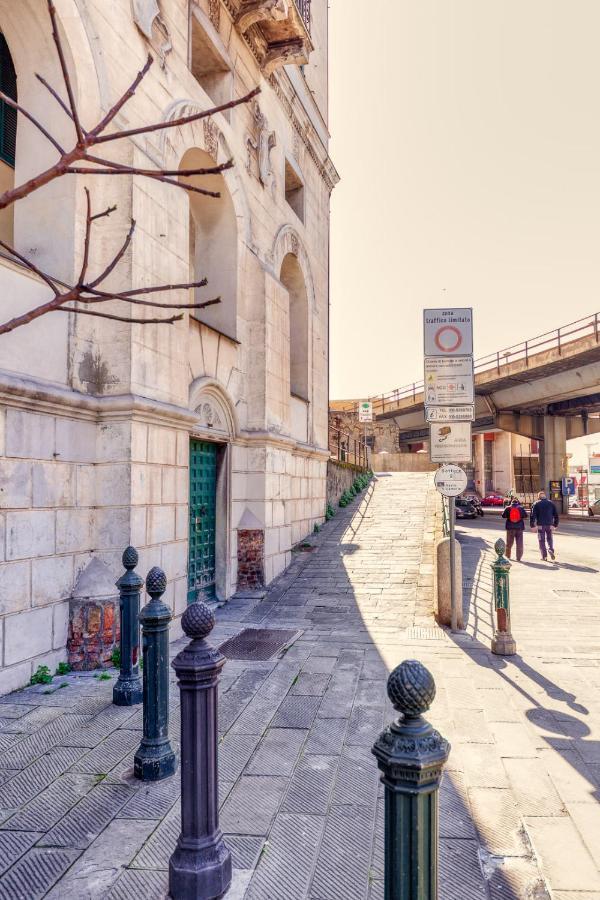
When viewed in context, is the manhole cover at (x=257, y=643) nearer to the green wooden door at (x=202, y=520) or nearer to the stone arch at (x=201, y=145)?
the green wooden door at (x=202, y=520)

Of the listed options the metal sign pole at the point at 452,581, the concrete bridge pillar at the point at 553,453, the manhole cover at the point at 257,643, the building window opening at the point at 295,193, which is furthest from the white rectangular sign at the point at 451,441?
the concrete bridge pillar at the point at 553,453

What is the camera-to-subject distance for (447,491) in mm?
8039

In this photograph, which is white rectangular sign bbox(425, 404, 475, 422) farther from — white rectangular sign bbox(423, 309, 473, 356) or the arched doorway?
→ the arched doorway

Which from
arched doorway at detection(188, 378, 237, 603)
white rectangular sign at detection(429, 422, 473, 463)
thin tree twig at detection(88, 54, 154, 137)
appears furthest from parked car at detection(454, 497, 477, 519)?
thin tree twig at detection(88, 54, 154, 137)

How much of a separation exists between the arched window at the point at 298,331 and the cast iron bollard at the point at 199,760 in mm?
12203

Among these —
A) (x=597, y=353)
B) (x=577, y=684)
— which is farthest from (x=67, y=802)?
(x=597, y=353)

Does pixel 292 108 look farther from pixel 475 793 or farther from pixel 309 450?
pixel 475 793

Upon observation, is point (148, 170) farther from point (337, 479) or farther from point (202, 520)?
point (337, 479)

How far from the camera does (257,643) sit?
764 cm

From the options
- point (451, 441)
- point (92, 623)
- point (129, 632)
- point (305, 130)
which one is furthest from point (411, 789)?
point (305, 130)

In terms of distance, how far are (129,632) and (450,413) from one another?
16.6 ft

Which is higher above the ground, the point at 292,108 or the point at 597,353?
the point at 292,108

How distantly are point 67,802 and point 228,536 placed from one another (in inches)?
266

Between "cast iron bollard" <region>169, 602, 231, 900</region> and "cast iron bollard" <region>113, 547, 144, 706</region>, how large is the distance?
2.38m
